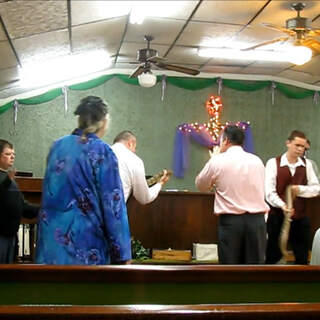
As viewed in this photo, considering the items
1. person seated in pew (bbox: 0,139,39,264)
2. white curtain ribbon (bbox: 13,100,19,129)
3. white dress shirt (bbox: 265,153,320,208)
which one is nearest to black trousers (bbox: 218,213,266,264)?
white dress shirt (bbox: 265,153,320,208)

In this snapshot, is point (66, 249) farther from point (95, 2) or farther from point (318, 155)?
point (318, 155)

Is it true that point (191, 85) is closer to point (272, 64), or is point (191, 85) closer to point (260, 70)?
point (260, 70)

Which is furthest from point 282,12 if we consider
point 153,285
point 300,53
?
point 153,285

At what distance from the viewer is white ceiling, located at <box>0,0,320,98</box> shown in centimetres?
488

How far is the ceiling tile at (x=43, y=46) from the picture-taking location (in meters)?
5.50

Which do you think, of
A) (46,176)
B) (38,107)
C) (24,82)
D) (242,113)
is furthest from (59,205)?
(242,113)

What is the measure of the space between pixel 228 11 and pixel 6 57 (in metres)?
2.69

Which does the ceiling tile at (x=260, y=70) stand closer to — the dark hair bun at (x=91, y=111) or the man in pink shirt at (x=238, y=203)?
the man in pink shirt at (x=238, y=203)

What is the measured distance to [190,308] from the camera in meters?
1.26

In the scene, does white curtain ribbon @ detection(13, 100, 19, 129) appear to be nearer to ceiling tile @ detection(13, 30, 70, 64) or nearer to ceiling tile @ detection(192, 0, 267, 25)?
ceiling tile @ detection(13, 30, 70, 64)

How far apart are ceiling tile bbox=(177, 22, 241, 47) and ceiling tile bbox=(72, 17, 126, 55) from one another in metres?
0.85

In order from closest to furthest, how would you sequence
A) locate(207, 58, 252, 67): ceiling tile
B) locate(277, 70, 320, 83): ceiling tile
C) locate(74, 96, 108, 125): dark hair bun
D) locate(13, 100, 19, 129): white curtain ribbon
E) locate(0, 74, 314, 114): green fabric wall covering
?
locate(74, 96, 108, 125): dark hair bun → locate(207, 58, 252, 67): ceiling tile → locate(13, 100, 19, 129): white curtain ribbon → locate(0, 74, 314, 114): green fabric wall covering → locate(277, 70, 320, 83): ceiling tile

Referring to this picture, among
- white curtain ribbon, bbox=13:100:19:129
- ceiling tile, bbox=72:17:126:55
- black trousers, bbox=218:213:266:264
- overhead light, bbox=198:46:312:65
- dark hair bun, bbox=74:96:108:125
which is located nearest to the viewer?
dark hair bun, bbox=74:96:108:125

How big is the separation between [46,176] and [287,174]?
2.62m
